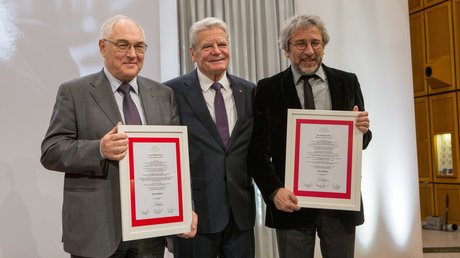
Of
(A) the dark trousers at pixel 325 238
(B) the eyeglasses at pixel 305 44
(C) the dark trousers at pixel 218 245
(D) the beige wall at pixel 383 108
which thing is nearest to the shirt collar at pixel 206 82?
(B) the eyeglasses at pixel 305 44

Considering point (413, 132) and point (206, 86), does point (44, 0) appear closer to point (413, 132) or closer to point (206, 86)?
point (206, 86)

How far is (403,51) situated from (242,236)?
3.22 metres

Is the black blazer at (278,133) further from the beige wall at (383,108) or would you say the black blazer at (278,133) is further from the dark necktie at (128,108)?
the beige wall at (383,108)

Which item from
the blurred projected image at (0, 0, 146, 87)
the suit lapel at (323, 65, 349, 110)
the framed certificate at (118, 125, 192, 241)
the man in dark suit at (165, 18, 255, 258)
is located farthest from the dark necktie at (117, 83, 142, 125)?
the blurred projected image at (0, 0, 146, 87)

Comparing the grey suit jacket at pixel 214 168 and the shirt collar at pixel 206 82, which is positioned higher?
the shirt collar at pixel 206 82

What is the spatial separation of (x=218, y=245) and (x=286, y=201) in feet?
1.31

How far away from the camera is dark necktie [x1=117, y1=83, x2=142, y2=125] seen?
6.35 ft

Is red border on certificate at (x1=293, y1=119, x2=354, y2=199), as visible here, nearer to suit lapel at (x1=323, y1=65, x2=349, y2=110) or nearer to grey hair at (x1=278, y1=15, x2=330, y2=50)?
suit lapel at (x1=323, y1=65, x2=349, y2=110)

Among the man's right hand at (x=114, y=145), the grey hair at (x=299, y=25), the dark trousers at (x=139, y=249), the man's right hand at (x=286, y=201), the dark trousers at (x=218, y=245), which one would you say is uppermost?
the grey hair at (x=299, y=25)

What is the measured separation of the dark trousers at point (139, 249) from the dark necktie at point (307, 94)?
2.98 ft

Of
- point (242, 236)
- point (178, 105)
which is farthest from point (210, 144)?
point (242, 236)

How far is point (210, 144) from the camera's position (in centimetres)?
226

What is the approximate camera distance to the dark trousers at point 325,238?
2.18 metres

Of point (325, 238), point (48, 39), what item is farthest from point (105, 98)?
point (48, 39)
